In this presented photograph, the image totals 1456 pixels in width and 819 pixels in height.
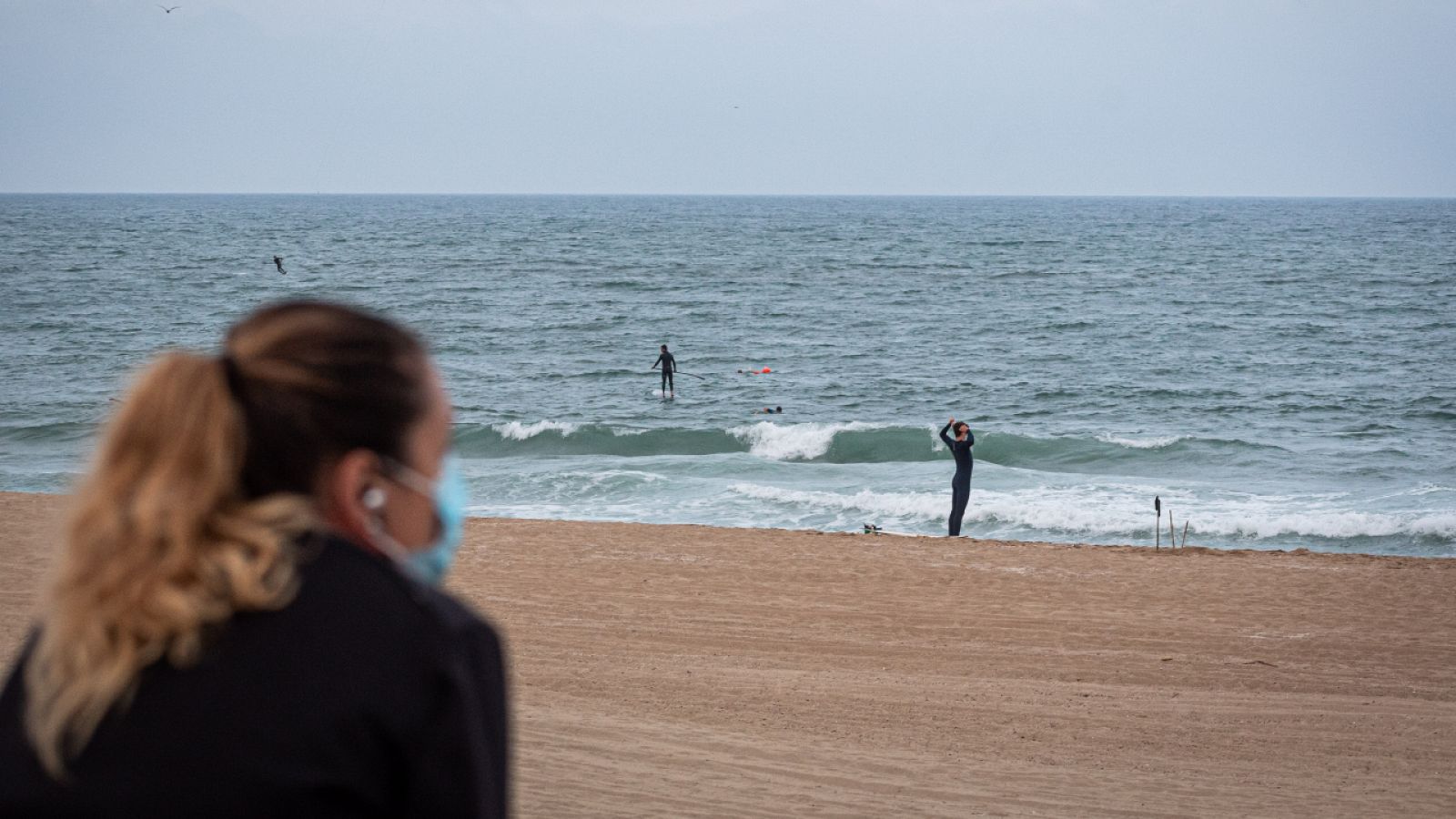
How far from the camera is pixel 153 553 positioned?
122cm

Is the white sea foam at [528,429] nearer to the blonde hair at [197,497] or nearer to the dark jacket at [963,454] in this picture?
the dark jacket at [963,454]

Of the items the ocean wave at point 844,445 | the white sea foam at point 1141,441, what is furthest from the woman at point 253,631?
the white sea foam at point 1141,441

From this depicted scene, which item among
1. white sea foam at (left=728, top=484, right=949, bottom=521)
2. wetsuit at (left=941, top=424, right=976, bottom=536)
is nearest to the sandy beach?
wetsuit at (left=941, top=424, right=976, bottom=536)

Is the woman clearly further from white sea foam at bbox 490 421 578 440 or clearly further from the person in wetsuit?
the person in wetsuit

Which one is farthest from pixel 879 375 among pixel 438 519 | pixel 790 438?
pixel 438 519

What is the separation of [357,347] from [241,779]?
42 cm

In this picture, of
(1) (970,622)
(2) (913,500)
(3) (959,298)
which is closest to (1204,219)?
(3) (959,298)

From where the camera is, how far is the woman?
1.17 meters

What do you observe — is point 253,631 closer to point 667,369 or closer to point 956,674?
point 956,674

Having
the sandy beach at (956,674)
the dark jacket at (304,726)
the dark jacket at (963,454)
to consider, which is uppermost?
the dark jacket at (304,726)

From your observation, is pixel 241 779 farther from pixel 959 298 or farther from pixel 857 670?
pixel 959 298

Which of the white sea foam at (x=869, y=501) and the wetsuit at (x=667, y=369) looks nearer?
the white sea foam at (x=869, y=501)

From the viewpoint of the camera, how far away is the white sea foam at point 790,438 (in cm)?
2467

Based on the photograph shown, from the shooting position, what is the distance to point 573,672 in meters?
8.76
